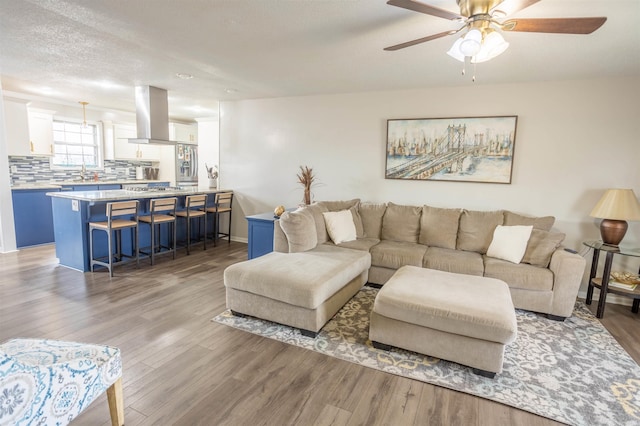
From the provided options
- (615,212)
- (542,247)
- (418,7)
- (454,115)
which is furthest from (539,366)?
(454,115)

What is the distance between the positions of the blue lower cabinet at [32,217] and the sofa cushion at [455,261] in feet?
19.5

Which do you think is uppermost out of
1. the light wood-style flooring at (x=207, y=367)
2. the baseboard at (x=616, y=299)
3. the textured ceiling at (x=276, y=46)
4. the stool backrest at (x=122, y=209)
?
the textured ceiling at (x=276, y=46)

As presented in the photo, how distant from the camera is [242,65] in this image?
11.5ft

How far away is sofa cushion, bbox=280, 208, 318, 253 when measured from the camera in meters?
3.51

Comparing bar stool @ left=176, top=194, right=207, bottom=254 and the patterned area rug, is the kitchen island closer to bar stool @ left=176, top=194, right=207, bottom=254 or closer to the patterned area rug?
bar stool @ left=176, top=194, right=207, bottom=254

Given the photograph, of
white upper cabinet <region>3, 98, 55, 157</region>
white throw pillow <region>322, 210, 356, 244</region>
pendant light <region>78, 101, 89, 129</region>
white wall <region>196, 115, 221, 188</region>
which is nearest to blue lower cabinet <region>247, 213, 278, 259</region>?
white throw pillow <region>322, 210, 356, 244</region>

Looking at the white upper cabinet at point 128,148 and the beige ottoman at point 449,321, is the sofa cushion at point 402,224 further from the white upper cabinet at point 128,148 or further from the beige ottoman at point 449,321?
the white upper cabinet at point 128,148

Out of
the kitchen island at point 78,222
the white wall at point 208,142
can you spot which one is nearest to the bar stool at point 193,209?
the kitchen island at point 78,222

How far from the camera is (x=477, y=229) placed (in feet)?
12.5

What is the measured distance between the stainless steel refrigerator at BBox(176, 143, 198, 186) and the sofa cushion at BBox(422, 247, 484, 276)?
20.9ft

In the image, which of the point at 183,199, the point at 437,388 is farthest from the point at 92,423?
the point at 183,199

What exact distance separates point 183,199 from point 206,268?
1.42m

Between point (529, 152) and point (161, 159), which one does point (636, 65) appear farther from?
point (161, 159)

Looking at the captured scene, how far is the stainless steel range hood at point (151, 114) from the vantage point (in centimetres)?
473
